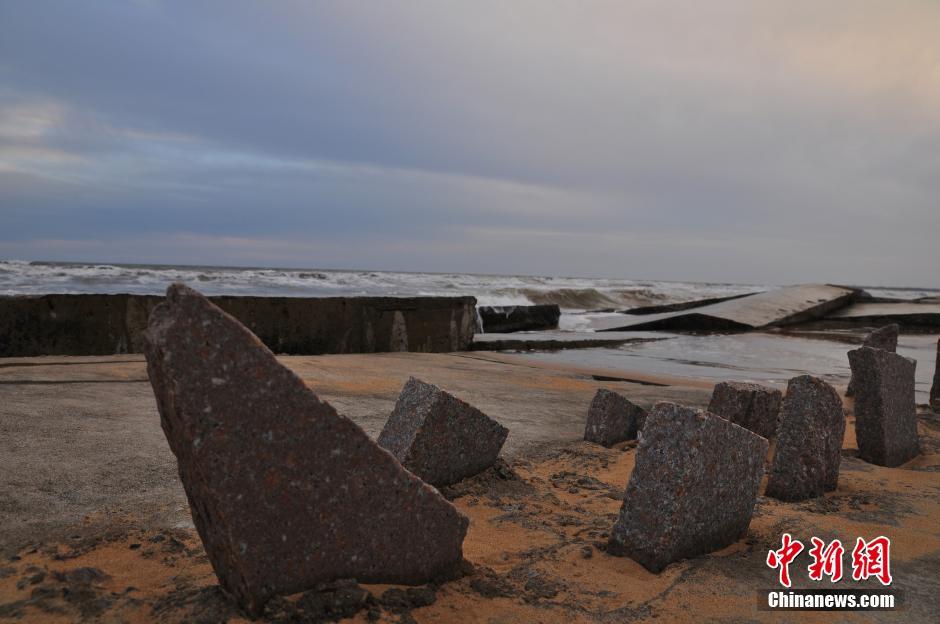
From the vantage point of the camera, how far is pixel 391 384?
6434 mm

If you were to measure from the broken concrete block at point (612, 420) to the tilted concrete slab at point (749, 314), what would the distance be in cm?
1154

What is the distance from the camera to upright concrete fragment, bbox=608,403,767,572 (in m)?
2.65

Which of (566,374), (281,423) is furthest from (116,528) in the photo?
(566,374)

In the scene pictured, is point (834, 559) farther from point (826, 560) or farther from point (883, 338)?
point (883, 338)

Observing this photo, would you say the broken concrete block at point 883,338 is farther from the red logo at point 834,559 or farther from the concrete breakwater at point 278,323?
the concrete breakwater at point 278,323

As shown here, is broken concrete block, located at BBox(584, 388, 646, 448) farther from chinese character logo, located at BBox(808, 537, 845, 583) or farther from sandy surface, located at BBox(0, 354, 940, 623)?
chinese character logo, located at BBox(808, 537, 845, 583)

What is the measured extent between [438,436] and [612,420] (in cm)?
169

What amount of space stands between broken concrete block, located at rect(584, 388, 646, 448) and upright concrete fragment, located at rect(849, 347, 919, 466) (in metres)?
1.39

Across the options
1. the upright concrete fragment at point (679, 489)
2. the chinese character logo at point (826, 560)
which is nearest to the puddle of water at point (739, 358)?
the chinese character logo at point (826, 560)

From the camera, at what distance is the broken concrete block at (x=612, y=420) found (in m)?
4.71

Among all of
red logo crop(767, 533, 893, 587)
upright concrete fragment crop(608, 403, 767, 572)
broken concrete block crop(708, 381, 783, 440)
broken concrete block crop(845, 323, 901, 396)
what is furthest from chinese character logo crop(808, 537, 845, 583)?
broken concrete block crop(845, 323, 901, 396)

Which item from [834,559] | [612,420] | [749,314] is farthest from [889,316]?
[834,559]

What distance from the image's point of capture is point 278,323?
888 centimetres

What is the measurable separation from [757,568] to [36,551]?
2.63 m
